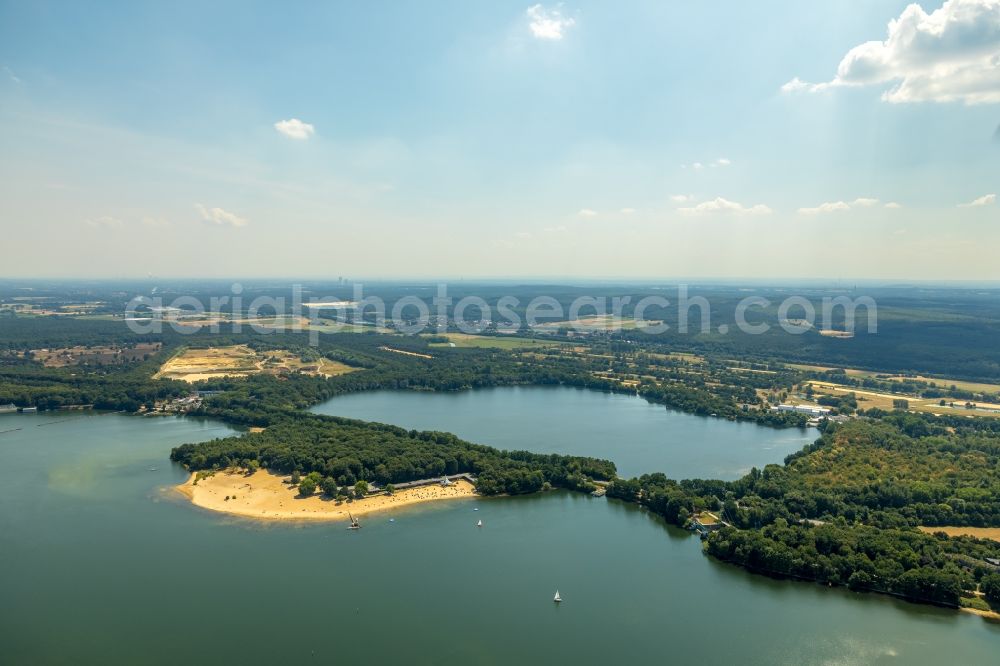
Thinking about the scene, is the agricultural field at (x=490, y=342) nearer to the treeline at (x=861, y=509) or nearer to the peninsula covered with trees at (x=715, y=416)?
the peninsula covered with trees at (x=715, y=416)

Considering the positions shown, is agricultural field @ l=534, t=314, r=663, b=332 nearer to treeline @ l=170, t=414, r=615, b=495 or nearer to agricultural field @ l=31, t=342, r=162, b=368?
agricultural field @ l=31, t=342, r=162, b=368

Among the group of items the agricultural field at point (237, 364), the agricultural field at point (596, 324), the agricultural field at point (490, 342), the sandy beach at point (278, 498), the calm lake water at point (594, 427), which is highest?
the agricultural field at point (596, 324)

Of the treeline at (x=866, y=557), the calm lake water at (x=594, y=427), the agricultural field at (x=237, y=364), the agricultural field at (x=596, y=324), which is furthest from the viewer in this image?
the agricultural field at (x=596, y=324)

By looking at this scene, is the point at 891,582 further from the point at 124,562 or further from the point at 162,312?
the point at 162,312

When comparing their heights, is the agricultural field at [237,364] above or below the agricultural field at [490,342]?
below

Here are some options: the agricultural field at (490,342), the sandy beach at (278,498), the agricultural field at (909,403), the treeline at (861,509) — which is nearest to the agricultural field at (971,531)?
the treeline at (861,509)

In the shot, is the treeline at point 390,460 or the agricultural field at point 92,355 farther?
the agricultural field at point 92,355

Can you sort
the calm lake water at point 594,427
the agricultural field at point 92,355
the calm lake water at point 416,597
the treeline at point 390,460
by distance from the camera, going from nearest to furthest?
the calm lake water at point 416,597, the treeline at point 390,460, the calm lake water at point 594,427, the agricultural field at point 92,355

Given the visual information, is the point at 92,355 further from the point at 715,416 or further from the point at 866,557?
the point at 866,557
